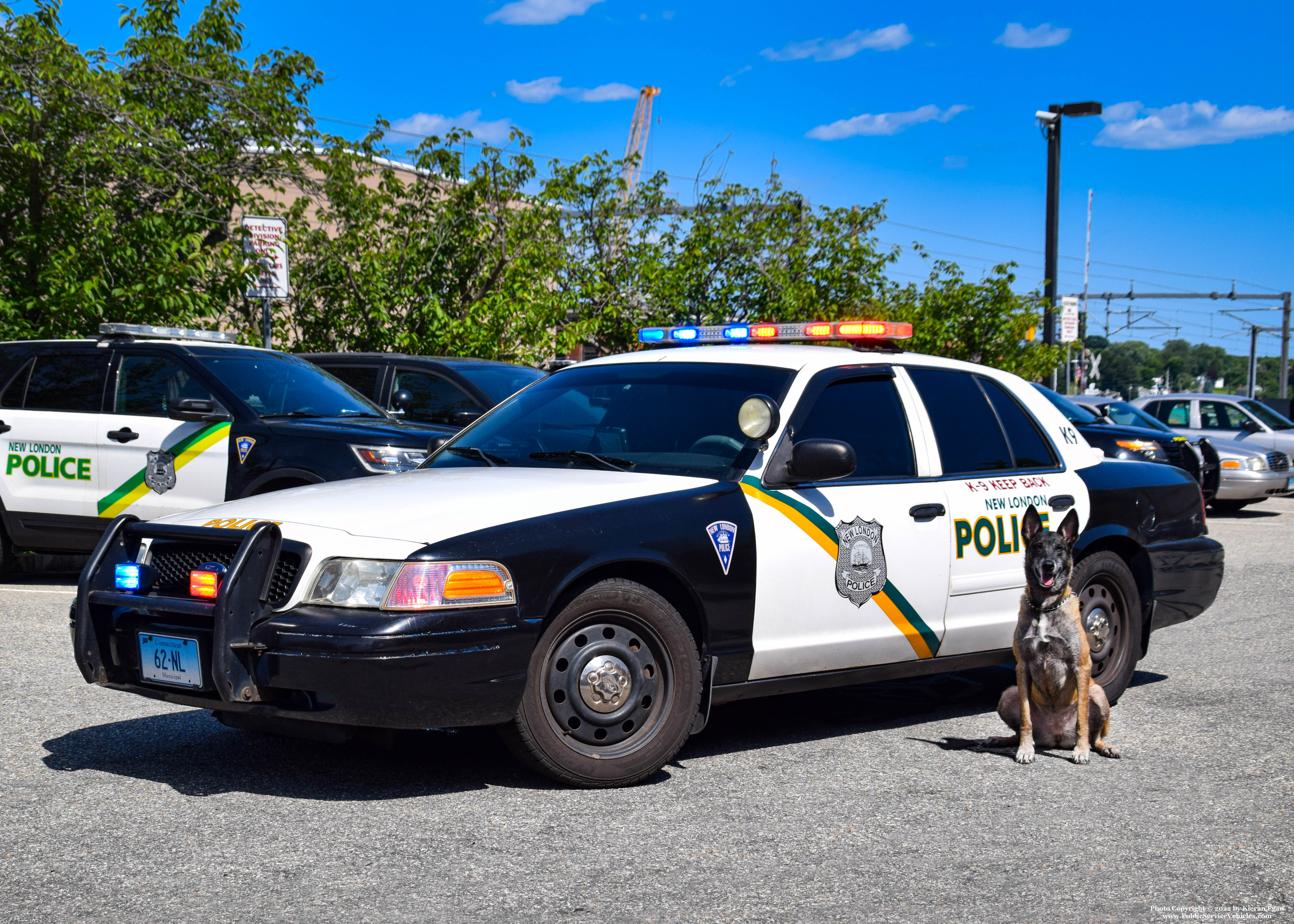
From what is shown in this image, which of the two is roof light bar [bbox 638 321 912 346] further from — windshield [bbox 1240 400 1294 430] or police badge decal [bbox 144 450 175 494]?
windshield [bbox 1240 400 1294 430]

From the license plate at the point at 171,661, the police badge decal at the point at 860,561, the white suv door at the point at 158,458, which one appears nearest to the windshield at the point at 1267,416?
the white suv door at the point at 158,458

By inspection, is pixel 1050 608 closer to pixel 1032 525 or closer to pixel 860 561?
pixel 1032 525

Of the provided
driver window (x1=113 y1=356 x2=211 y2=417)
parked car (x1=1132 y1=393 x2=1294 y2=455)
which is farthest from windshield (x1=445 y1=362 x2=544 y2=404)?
parked car (x1=1132 y1=393 x2=1294 y2=455)

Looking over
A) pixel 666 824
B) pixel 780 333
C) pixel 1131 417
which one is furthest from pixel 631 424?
pixel 1131 417

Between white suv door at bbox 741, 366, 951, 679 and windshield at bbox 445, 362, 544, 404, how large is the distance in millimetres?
5903

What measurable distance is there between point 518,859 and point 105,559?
77.4 inches

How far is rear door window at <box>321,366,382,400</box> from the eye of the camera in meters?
12.0

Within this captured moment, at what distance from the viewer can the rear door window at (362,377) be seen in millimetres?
12039

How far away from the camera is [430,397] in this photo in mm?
11703

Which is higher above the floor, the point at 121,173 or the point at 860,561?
the point at 121,173

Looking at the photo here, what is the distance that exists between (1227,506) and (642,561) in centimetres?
1806

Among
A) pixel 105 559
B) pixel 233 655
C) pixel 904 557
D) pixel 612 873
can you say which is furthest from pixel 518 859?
pixel 904 557

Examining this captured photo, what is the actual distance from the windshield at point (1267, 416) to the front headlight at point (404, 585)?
19.6 metres

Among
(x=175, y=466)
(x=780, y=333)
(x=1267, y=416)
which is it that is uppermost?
(x=780, y=333)
